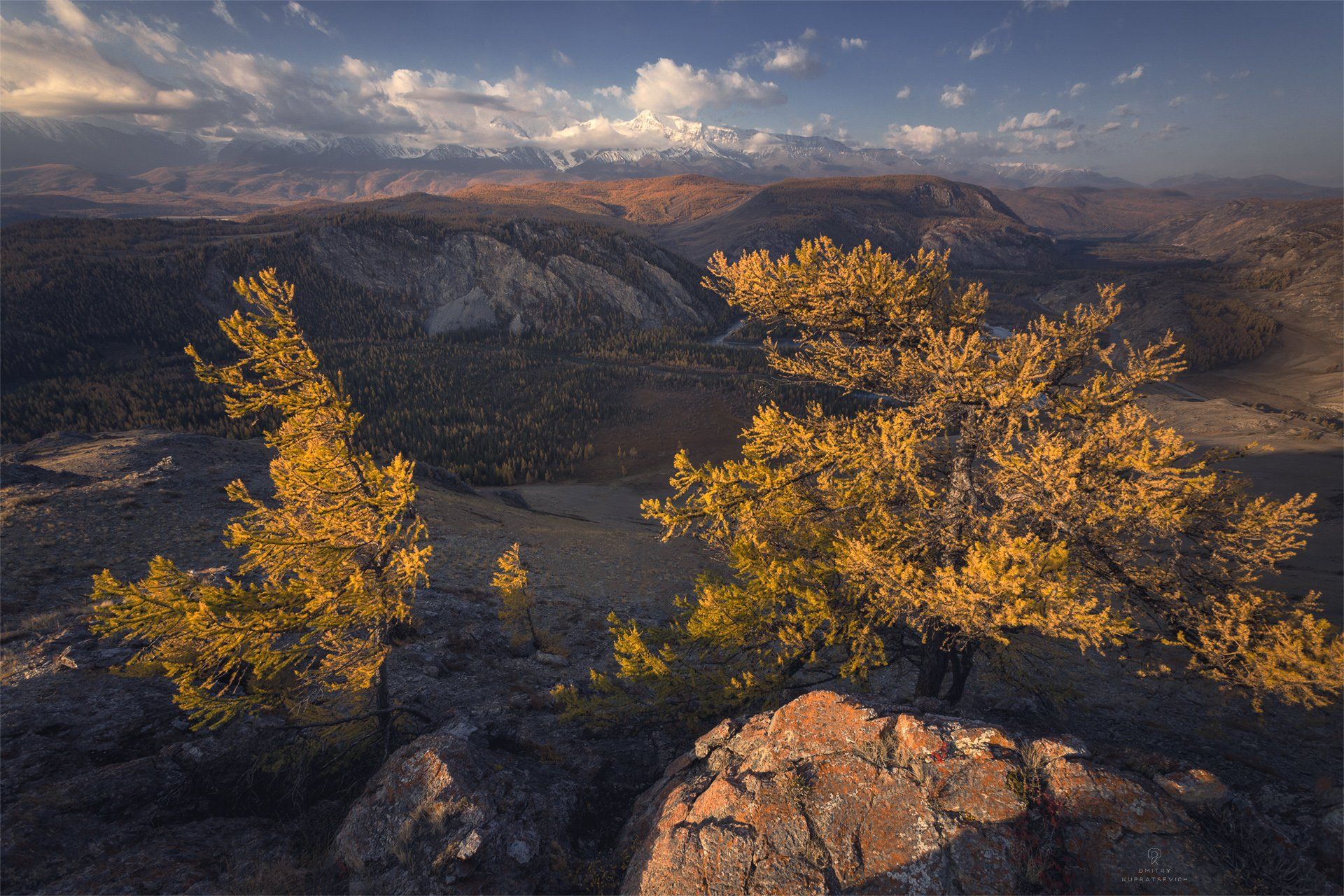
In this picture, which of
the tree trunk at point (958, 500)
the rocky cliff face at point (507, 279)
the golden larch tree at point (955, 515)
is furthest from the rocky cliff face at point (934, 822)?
the rocky cliff face at point (507, 279)

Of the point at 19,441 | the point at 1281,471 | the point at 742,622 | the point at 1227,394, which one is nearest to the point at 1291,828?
the point at 742,622

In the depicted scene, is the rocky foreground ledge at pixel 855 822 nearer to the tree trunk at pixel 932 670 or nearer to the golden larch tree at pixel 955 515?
the golden larch tree at pixel 955 515

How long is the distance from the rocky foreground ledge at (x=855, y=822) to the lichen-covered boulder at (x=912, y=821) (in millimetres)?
16

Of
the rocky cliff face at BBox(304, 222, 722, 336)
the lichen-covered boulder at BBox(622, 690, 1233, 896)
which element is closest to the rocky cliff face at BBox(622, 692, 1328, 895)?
the lichen-covered boulder at BBox(622, 690, 1233, 896)

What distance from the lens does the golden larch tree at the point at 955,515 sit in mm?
6215

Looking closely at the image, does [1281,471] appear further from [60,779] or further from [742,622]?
[60,779]

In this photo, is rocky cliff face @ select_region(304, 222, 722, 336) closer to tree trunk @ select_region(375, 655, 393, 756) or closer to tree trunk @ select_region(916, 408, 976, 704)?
tree trunk @ select_region(375, 655, 393, 756)

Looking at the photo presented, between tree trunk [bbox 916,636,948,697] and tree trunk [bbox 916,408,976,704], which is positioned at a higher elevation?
tree trunk [bbox 916,408,976,704]

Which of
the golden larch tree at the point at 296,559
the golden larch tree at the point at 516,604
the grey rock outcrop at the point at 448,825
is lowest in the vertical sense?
the golden larch tree at the point at 516,604

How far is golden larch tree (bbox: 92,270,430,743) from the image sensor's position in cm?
644

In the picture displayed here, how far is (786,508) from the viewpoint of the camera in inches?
322

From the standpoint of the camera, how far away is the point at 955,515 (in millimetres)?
7664

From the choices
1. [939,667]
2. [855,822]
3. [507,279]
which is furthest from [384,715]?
[507,279]

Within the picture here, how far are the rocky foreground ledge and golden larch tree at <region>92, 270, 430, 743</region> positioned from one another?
2.19 metres
